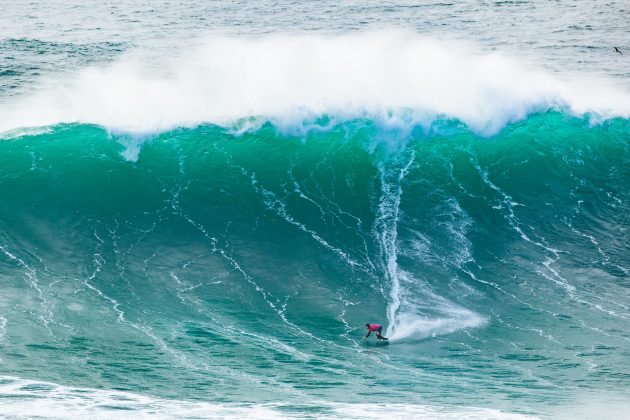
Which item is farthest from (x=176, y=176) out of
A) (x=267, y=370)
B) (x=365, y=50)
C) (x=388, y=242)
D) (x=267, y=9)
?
(x=267, y=9)

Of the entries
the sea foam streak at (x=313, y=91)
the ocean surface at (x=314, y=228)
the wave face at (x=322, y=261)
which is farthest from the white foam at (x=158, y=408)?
the sea foam streak at (x=313, y=91)

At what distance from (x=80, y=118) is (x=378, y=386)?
12531 mm

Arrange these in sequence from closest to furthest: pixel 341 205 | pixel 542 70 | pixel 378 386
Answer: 1. pixel 378 386
2. pixel 341 205
3. pixel 542 70

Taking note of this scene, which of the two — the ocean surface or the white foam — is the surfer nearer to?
the ocean surface

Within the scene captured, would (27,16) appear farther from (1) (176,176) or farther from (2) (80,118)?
(1) (176,176)

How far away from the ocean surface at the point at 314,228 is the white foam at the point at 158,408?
51 millimetres

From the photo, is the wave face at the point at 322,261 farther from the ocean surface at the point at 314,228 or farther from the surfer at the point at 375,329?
the surfer at the point at 375,329

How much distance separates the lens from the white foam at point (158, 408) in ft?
39.5

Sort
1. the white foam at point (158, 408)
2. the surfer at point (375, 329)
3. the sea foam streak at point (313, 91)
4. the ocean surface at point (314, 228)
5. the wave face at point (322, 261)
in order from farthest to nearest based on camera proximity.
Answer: the sea foam streak at point (313, 91) → the surfer at point (375, 329) → the wave face at point (322, 261) → the ocean surface at point (314, 228) → the white foam at point (158, 408)

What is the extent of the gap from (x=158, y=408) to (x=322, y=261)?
5.97m

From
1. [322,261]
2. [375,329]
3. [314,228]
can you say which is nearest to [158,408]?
[375,329]

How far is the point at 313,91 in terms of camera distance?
23.1 metres

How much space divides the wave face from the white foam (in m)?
0.22

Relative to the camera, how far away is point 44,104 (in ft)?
78.8
